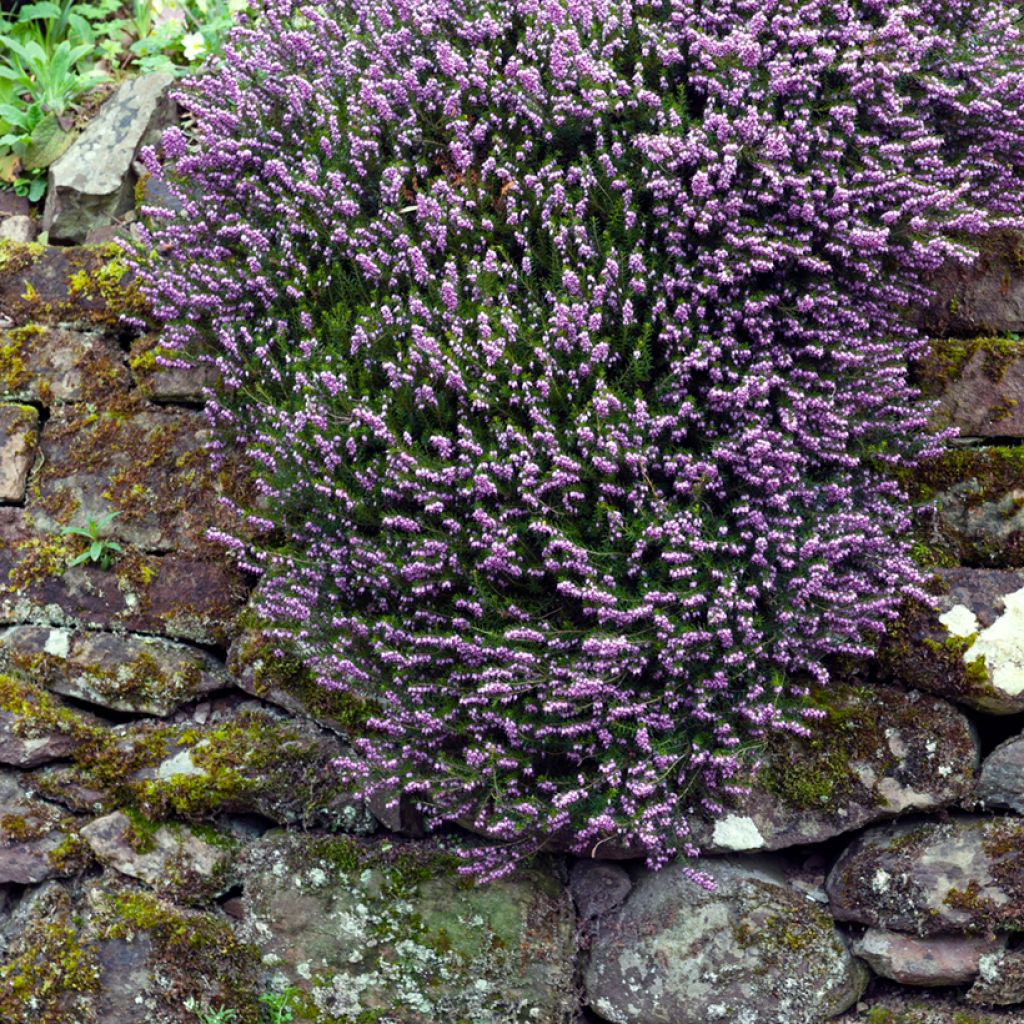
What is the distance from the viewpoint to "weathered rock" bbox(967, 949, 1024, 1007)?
3.88m

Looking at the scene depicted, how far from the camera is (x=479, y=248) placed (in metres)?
4.18

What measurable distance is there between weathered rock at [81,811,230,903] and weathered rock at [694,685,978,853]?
6.40ft

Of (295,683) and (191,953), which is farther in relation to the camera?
(295,683)

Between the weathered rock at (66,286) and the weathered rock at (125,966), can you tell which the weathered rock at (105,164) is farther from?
the weathered rock at (125,966)

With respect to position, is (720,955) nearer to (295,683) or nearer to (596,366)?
(295,683)

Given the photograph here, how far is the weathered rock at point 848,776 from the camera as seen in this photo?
397 cm

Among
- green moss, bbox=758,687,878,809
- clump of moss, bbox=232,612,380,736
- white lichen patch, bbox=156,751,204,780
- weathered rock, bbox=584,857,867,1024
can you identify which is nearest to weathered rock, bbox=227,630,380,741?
clump of moss, bbox=232,612,380,736

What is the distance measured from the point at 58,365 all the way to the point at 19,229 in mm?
1040

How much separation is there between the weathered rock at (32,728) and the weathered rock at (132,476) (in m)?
0.77

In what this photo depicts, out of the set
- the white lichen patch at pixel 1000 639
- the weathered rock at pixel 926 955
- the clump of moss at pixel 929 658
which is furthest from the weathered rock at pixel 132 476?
the weathered rock at pixel 926 955

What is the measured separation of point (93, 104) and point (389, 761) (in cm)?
437

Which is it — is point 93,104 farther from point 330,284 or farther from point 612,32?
point 612,32

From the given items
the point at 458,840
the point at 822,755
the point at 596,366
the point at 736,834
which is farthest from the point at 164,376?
the point at 822,755

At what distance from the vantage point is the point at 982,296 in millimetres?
4676
